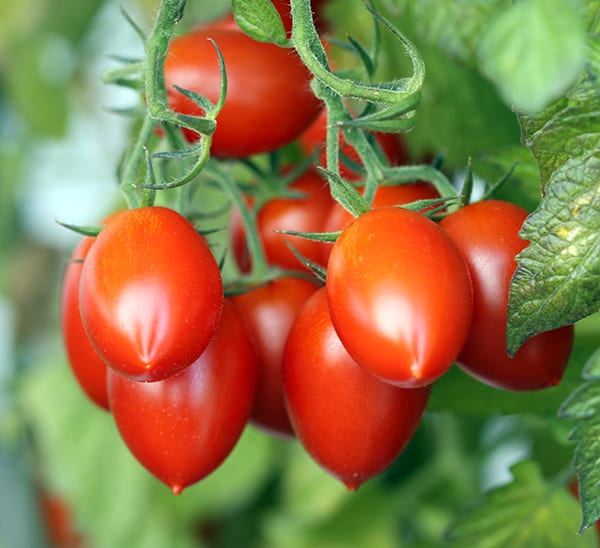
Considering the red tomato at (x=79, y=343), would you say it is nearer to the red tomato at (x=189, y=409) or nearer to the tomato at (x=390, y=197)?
the red tomato at (x=189, y=409)

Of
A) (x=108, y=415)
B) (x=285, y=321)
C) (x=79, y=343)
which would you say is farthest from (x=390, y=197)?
(x=108, y=415)

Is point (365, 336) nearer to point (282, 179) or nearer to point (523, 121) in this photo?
point (523, 121)

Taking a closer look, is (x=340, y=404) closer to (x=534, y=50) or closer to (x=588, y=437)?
(x=588, y=437)

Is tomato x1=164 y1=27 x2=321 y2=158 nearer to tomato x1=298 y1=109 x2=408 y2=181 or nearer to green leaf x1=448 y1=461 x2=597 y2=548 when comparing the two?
tomato x1=298 y1=109 x2=408 y2=181

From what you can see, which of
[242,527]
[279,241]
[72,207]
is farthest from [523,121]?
[72,207]

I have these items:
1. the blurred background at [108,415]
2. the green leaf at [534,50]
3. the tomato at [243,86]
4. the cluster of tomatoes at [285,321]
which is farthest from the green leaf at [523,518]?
the green leaf at [534,50]

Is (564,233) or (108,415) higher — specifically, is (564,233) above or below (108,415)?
above

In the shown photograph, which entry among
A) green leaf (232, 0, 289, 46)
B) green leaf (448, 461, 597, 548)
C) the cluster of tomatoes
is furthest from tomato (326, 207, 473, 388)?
green leaf (448, 461, 597, 548)
